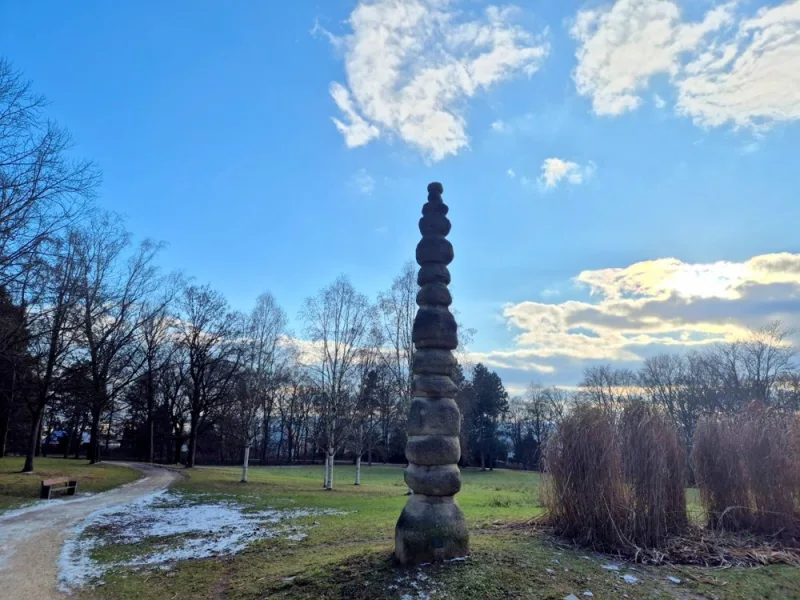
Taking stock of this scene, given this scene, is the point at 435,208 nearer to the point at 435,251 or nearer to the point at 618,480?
the point at 435,251

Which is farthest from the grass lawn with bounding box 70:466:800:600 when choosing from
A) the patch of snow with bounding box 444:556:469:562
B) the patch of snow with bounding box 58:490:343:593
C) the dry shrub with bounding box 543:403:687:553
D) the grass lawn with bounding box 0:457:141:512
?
the grass lawn with bounding box 0:457:141:512

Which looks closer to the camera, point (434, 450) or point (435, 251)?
point (434, 450)

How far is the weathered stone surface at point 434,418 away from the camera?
6938 millimetres

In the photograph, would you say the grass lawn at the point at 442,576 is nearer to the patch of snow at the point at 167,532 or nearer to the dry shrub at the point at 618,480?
the patch of snow at the point at 167,532

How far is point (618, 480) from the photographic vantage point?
27.0 feet

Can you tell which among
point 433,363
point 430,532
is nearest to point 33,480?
point 430,532

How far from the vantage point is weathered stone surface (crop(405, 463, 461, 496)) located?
22.0ft

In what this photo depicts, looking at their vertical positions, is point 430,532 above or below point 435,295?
below

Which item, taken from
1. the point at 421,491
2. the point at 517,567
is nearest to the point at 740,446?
the point at 517,567

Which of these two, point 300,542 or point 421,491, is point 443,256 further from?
Result: point 300,542

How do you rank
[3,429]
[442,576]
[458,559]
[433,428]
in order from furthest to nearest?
[3,429], [433,428], [458,559], [442,576]

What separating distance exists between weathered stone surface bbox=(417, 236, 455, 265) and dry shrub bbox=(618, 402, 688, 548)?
4453 mm

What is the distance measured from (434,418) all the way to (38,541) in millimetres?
9152

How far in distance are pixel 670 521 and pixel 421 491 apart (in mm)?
4852
